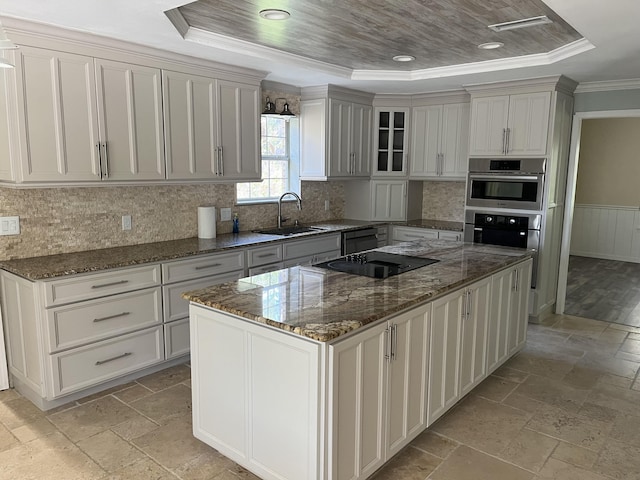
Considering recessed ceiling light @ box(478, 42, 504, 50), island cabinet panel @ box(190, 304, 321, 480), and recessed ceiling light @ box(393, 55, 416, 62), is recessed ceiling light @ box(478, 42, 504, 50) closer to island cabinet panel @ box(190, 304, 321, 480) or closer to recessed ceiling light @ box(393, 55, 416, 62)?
recessed ceiling light @ box(393, 55, 416, 62)

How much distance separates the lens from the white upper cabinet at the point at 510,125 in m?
4.59

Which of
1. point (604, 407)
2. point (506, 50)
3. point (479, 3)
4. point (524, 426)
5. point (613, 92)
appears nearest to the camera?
point (479, 3)

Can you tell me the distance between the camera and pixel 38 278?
2.84 metres

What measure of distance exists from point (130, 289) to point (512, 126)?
383 centimetres

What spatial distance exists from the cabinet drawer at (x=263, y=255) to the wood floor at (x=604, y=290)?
11.1 ft

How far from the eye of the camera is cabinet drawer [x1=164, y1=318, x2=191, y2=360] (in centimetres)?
360

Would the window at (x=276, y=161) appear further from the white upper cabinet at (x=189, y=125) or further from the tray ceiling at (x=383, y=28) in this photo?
the tray ceiling at (x=383, y=28)

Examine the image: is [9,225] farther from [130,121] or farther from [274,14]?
[274,14]

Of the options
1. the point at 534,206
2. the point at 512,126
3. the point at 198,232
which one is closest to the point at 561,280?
the point at 534,206

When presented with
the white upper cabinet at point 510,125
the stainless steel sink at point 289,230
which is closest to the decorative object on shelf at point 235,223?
the stainless steel sink at point 289,230

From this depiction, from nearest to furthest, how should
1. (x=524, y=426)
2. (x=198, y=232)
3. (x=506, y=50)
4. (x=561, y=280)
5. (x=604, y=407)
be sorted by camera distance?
(x=524, y=426) < (x=604, y=407) < (x=506, y=50) < (x=198, y=232) < (x=561, y=280)

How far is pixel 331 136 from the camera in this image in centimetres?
519

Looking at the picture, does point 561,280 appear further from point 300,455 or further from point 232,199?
point 300,455

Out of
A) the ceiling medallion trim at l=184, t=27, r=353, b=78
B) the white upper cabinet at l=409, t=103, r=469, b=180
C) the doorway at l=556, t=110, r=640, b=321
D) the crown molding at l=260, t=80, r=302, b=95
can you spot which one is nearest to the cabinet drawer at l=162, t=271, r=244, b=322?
the ceiling medallion trim at l=184, t=27, r=353, b=78
